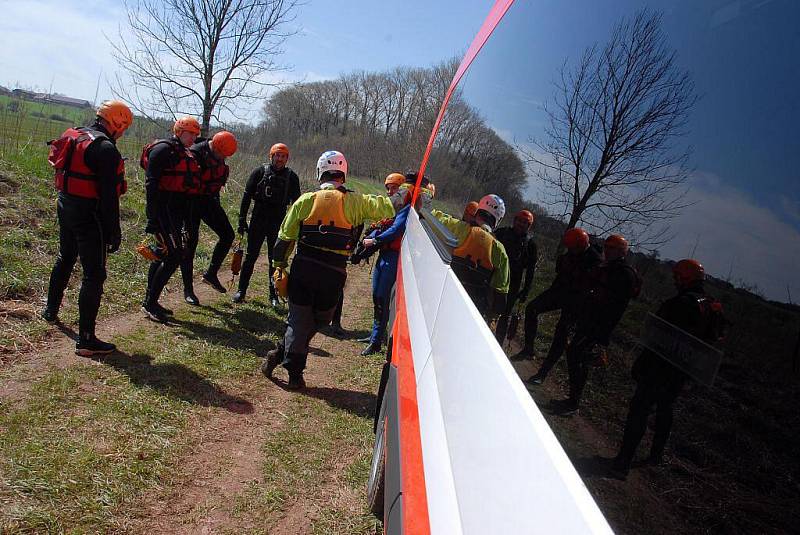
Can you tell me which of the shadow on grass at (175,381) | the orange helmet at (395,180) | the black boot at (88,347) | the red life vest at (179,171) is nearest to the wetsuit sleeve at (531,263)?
the shadow on grass at (175,381)

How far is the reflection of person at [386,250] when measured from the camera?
5211mm

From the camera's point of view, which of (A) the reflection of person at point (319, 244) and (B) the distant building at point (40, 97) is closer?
(A) the reflection of person at point (319, 244)

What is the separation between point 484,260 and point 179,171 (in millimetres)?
4862

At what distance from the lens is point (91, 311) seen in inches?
174

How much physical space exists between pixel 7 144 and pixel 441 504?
1137 centimetres

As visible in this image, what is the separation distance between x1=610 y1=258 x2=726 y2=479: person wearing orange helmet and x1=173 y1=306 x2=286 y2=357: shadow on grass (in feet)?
16.7

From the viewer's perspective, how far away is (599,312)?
96cm

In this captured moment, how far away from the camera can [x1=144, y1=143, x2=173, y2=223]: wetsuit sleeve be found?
17.1ft

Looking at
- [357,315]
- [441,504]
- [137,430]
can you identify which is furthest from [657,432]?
[357,315]

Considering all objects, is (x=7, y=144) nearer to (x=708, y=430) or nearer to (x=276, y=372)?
(x=276, y=372)

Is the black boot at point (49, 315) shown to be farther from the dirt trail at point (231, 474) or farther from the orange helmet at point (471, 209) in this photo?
the orange helmet at point (471, 209)

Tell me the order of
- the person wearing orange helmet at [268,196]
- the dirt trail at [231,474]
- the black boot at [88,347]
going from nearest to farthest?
the dirt trail at [231,474], the black boot at [88,347], the person wearing orange helmet at [268,196]

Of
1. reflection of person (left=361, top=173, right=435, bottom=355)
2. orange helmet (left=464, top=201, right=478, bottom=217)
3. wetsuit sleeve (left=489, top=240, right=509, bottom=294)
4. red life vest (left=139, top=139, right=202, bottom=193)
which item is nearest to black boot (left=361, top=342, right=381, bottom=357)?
reflection of person (left=361, top=173, right=435, bottom=355)

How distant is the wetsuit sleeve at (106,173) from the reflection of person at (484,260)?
344 cm
